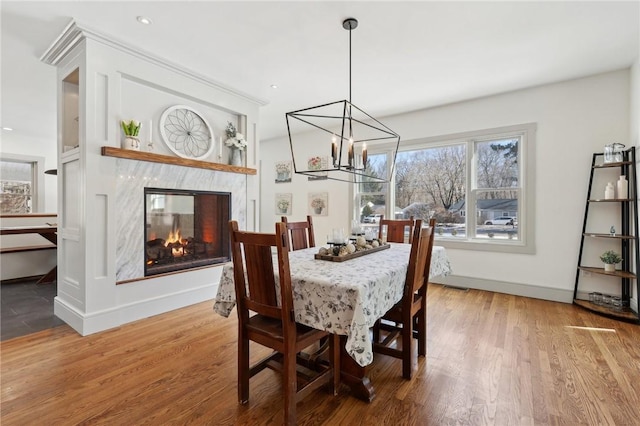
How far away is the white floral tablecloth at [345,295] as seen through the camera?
1427mm

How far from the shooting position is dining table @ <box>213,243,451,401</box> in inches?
56.3

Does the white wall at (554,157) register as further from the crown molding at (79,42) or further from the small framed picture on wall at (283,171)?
the small framed picture on wall at (283,171)

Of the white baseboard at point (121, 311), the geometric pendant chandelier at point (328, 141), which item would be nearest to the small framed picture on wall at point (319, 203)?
A: the geometric pendant chandelier at point (328, 141)

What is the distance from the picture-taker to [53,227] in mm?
4449

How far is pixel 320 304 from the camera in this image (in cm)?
156

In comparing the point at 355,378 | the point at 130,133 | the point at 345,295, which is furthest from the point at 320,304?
the point at 130,133

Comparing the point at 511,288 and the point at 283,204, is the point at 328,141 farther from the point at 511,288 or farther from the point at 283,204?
the point at 511,288

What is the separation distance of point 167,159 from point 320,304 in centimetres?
255

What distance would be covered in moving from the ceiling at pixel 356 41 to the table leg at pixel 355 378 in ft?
8.32

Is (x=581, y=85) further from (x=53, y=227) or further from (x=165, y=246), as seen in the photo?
(x=53, y=227)

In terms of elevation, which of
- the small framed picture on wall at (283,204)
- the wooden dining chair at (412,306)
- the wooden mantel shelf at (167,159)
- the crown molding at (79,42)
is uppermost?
Result: the crown molding at (79,42)

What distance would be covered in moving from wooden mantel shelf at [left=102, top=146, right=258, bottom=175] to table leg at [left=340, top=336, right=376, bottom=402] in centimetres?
260

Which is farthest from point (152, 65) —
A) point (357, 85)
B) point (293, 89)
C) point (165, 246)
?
point (357, 85)

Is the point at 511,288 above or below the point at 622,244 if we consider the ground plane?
below
